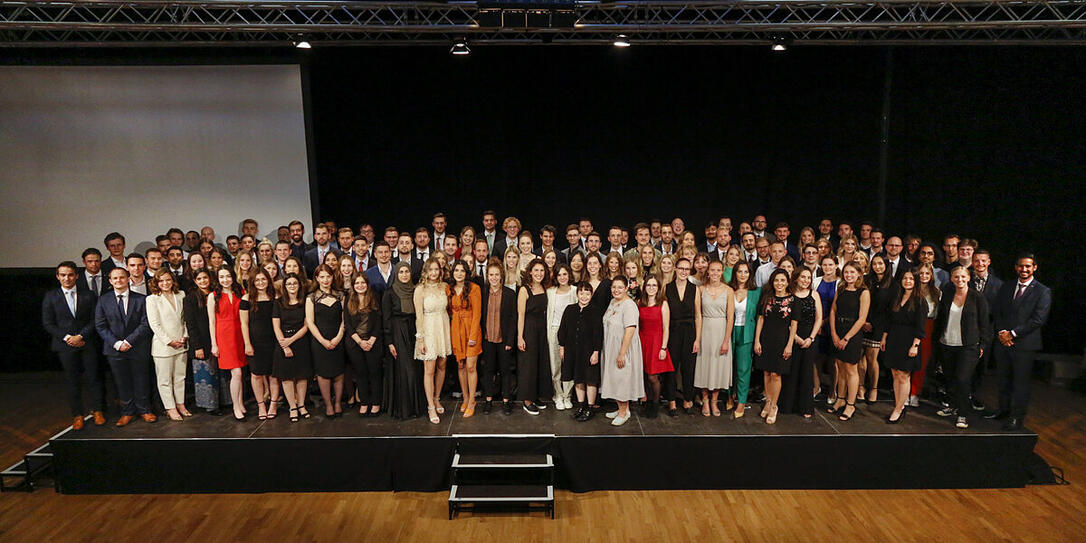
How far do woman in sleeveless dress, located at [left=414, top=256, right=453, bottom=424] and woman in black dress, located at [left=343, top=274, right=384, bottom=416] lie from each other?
0.35 metres

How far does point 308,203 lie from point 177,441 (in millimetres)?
3561

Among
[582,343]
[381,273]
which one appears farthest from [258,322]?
[582,343]

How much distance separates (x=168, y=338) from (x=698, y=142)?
6074 mm

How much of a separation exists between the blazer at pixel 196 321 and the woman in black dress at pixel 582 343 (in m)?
2.85

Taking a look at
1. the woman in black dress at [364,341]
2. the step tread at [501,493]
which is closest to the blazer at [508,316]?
the woman in black dress at [364,341]

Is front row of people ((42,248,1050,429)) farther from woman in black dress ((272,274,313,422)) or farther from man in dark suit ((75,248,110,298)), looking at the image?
man in dark suit ((75,248,110,298))

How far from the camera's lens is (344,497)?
15.8ft

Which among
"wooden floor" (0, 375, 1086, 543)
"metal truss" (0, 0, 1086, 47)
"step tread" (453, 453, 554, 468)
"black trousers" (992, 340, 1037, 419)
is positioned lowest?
"wooden floor" (0, 375, 1086, 543)

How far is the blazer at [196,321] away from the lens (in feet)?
16.7

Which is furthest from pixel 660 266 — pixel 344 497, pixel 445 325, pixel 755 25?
pixel 344 497

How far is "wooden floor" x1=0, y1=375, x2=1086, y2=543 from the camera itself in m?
4.29

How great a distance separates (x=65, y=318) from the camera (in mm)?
5203

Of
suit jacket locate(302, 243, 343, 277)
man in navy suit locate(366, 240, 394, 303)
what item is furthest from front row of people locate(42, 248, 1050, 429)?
suit jacket locate(302, 243, 343, 277)

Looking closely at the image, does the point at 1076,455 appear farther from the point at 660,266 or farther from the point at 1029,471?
the point at 660,266
